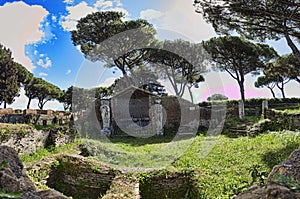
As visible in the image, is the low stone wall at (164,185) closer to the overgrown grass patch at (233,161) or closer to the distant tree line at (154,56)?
the overgrown grass patch at (233,161)

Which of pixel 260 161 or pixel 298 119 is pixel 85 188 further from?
pixel 298 119

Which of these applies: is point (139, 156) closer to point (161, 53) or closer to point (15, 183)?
point (15, 183)

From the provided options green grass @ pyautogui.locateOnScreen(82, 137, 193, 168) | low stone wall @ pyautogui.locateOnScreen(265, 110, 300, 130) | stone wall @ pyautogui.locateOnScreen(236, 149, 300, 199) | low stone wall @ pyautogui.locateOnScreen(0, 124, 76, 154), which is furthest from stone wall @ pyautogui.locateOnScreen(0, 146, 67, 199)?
low stone wall @ pyautogui.locateOnScreen(265, 110, 300, 130)

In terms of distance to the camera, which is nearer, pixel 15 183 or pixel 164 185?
pixel 15 183

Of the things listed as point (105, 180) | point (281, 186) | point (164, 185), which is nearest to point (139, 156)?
point (105, 180)

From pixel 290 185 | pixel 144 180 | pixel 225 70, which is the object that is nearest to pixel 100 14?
pixel 225 70

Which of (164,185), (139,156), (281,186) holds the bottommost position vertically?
(164,185)

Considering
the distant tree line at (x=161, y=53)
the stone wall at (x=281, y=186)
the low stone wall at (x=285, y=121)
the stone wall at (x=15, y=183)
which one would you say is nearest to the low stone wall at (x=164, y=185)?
the stone wall at (x=15, y=183)

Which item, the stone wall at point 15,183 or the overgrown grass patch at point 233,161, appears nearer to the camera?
the stone wall at point 15,183

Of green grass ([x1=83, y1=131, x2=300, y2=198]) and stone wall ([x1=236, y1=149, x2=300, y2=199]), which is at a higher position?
stone wall ([x1=236, y1=149, x2=300, y2=199])

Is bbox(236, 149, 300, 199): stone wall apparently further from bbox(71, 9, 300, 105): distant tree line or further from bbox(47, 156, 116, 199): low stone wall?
bbox(71, 9, 300, 105): distant tree line

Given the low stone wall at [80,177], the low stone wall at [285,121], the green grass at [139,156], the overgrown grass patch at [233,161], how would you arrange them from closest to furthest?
the overgrown grass patch at [233,161]
the low stone wall at [80,177]
the green grass at [139,156]
the low stone wall at [285,121]

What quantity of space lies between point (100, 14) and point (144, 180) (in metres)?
16.9

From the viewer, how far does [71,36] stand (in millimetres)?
20984
